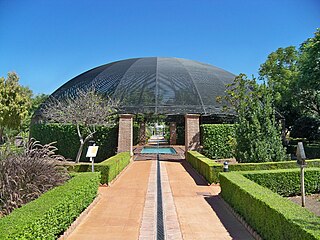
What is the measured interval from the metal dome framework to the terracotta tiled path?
11.0m

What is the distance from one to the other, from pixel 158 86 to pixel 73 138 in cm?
A: 801

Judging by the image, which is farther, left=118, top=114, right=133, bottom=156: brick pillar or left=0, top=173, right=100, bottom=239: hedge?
left=118, top=114, right=133, bottom=156: brick pillar

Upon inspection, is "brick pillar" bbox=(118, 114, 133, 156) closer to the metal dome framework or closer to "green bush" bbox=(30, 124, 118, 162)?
"green bush" bbox=(30, 124, 118, 162)

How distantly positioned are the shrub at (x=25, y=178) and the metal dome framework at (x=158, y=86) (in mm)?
13808

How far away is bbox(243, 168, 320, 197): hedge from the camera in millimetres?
8408

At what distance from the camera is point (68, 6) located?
11703 millimetres

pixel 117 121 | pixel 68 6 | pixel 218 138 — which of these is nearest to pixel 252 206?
pixel 68 6

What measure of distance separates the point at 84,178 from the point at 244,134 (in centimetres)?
726

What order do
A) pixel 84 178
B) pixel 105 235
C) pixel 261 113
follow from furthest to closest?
pixel 261 113 < pixel 84 178 < pixel 105 235

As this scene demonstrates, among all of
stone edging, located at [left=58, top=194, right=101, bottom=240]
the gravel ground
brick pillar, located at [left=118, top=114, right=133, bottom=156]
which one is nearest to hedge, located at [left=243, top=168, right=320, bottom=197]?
the gravel ground

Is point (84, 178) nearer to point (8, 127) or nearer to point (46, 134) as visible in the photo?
point (46, 134)

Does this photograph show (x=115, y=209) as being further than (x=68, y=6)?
No

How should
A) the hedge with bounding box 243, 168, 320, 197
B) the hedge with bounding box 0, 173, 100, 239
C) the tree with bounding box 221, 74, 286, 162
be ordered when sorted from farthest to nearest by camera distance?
the tree with bounding box 221, 74, 286, 162, the hedge with bounding box 243, 168, 320, 197, the hedge with bounding box 0, 173, 100, 239

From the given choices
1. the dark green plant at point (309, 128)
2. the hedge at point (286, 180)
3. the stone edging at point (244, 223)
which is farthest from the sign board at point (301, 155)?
the dark green plant at point (309, 128)
